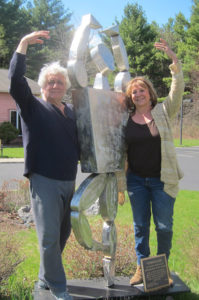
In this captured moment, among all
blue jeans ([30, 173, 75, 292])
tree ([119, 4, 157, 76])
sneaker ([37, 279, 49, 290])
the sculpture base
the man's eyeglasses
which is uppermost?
tree ([119, 4, 157, 76])

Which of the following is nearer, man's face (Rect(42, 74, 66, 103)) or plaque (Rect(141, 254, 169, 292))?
man's face (Rect(42, 74, 66, 103))

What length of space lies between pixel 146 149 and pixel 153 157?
0.09 metres

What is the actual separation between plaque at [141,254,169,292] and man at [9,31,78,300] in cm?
66

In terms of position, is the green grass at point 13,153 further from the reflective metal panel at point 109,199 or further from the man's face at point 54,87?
the man's face at point 54,87

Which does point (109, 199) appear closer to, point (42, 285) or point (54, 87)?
point (42, 285)

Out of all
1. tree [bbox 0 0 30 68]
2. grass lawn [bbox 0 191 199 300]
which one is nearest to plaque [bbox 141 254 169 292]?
grass lawn [bbox 0 191 199 300]

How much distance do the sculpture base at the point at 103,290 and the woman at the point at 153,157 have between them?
14.6 inches

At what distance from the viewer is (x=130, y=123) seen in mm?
2963

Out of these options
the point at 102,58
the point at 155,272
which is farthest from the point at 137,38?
the point at 155,272

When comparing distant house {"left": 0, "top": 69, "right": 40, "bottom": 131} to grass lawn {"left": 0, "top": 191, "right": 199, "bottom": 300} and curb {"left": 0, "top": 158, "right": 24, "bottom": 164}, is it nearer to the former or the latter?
curb {"left": 0, "top": 158, "right": 24, "bottom": 164}

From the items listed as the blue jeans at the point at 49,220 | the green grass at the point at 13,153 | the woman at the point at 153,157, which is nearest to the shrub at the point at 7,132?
the green grass at the point at 13,153

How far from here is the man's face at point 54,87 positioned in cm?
265

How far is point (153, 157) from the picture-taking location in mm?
2857

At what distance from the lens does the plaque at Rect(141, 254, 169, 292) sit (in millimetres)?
2830
